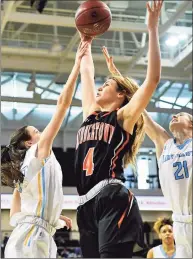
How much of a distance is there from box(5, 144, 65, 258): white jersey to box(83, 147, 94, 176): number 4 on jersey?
0.31 meters

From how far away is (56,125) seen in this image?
9.71 ft

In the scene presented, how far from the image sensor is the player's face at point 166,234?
4518 mm

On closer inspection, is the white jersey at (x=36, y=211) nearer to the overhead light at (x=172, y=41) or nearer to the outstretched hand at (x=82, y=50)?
the outstretched hand at (x=82, y=50)

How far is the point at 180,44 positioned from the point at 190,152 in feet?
27.9

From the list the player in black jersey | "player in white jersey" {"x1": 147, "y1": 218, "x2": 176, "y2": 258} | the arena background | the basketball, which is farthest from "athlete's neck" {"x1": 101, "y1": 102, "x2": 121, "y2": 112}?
the arena background

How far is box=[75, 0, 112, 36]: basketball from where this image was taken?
332cm

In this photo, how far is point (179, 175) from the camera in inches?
134

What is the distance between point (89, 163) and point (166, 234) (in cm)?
201

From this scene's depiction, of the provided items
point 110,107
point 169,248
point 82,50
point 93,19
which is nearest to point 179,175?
point 110,107

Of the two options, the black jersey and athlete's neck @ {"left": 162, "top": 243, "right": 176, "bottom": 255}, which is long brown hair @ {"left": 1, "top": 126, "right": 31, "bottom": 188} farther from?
athlete's neck @ {"left": 162, "top": 243, "right": 176, "bottom": 255}

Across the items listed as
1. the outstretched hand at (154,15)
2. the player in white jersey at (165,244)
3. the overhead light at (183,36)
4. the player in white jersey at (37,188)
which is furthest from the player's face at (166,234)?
the overhead light at (183,36)

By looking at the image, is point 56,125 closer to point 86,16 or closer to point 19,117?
point 86,16

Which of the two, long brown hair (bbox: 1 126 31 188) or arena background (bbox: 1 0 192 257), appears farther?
arena background (bbox: 1 0 192 257)

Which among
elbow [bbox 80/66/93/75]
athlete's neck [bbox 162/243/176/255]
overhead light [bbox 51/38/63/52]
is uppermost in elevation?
overhead light [bbox 51/38/63/52]
